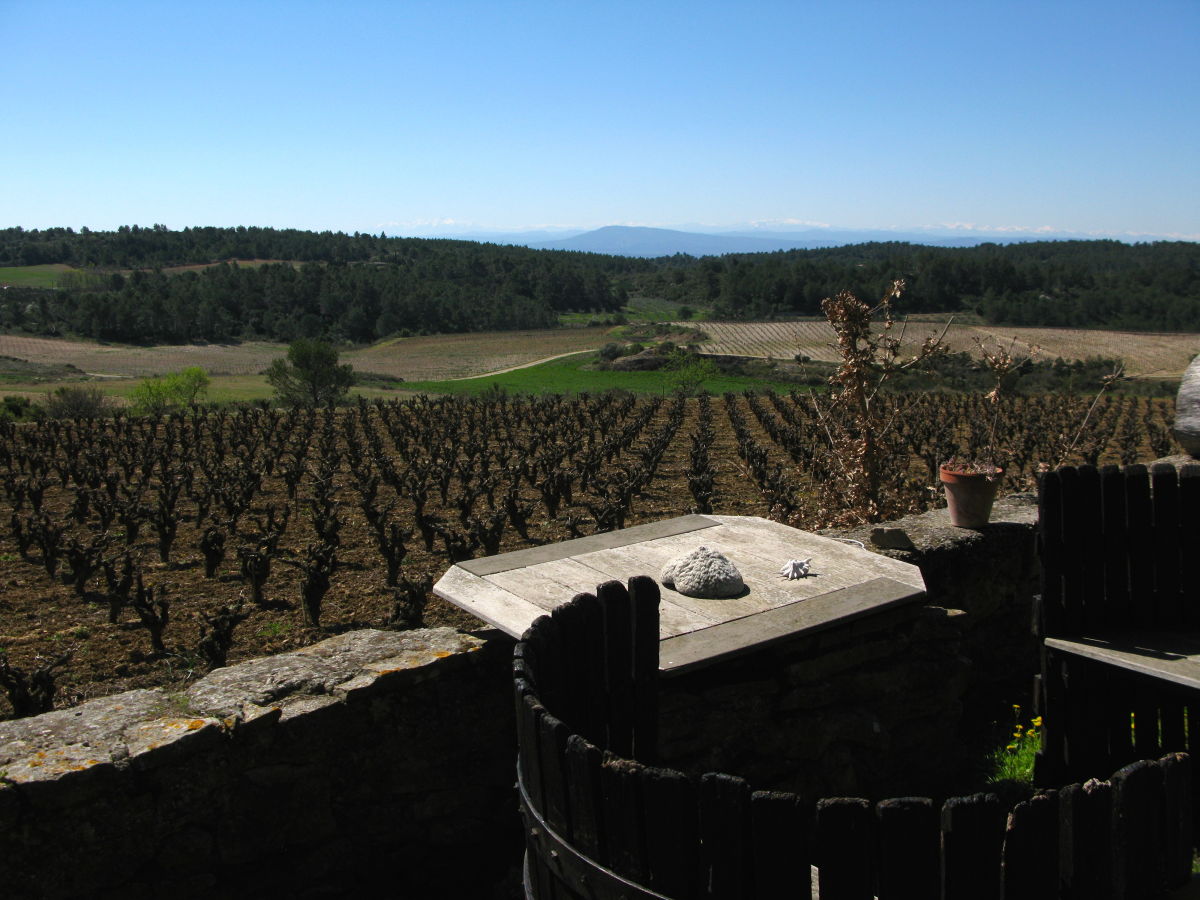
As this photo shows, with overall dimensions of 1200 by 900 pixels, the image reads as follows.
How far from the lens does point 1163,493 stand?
140 inches

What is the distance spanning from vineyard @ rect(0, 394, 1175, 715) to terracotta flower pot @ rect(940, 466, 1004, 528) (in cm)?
280

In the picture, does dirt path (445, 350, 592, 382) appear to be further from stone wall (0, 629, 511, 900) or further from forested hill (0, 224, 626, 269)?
forested hill (0, 224, 626, 269)

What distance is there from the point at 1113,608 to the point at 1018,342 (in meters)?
52.8

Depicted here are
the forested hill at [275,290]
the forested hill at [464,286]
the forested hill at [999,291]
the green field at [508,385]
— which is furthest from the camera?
the forested hill at [275,290]

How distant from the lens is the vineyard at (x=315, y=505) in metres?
6.42

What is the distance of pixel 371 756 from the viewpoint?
127 inches

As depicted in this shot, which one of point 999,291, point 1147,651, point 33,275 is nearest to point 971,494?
point 1147,651

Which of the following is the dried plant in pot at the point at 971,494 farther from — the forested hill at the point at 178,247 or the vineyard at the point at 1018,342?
the forested hill at the point at 178,247

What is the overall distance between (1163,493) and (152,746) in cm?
372

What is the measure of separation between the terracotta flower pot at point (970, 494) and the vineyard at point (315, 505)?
9.18 feet

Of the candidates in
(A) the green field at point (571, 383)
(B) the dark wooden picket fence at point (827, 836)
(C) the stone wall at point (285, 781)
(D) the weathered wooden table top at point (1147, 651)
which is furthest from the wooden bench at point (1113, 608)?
(A) the green field at point (571, 383)

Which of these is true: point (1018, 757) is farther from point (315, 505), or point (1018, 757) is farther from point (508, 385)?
point (508, 385)

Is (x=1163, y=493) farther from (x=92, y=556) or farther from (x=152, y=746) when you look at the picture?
(x=92, y=556)

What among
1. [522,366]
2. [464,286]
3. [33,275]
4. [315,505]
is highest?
[33,275]
